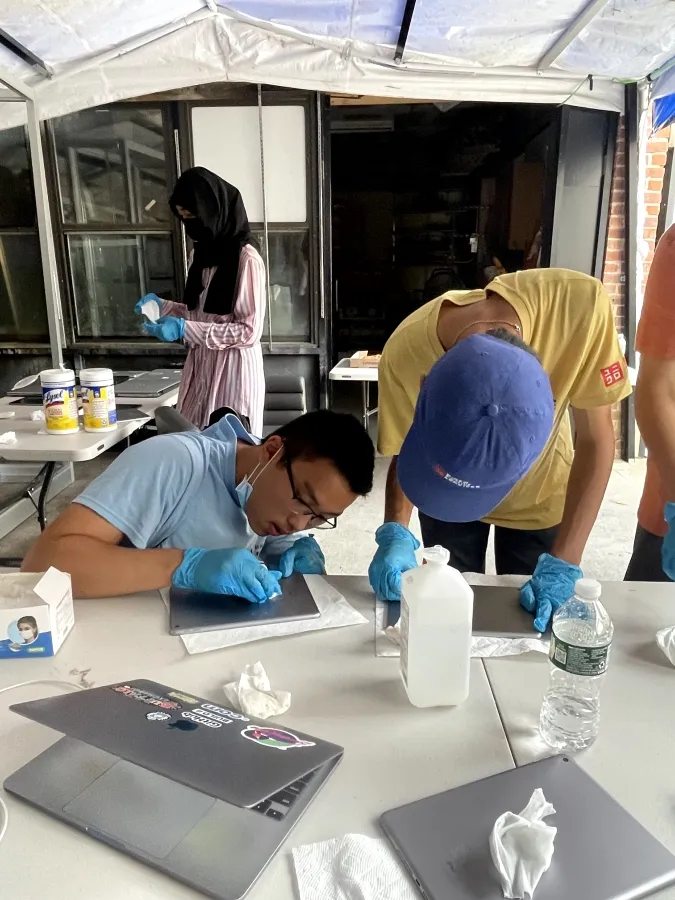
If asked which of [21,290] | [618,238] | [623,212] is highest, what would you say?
[623,212]

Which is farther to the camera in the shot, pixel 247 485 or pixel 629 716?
pixel 247 485

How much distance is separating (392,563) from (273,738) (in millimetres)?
477

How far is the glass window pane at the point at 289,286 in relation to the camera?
4203mm

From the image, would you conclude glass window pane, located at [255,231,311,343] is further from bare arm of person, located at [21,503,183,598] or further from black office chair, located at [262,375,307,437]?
bare arm of person, located at [21,503,183,598]

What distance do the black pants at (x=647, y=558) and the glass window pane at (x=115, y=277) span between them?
3593 mm

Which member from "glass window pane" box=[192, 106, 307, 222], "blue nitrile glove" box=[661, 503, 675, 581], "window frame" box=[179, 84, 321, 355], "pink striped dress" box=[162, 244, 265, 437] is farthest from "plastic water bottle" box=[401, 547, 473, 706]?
"glass window pane" box=[192, 106, 307, 222]

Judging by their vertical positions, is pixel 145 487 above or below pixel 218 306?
below

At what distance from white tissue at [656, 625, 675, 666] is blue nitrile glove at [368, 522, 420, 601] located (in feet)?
1.32

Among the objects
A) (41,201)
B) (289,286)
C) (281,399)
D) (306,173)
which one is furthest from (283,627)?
(306,173)

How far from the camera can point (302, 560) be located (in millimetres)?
1310

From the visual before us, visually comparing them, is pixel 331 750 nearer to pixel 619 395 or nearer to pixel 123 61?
pixel 619 395

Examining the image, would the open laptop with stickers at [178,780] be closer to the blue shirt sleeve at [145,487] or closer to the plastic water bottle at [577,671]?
the plastic water bottle at [577,671]

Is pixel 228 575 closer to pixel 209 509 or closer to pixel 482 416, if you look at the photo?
pixel 209 509

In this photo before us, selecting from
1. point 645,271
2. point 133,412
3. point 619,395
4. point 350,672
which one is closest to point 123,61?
point 133,412
